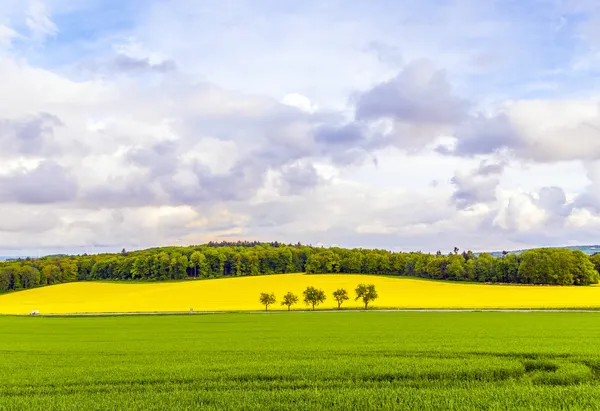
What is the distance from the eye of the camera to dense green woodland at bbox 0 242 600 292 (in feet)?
435

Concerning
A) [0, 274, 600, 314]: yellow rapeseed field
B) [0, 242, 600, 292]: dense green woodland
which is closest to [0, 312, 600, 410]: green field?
[0, 274, 600, 314]: yellow rapeseed field

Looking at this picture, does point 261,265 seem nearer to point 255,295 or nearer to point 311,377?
point 255,295

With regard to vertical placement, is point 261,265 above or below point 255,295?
above

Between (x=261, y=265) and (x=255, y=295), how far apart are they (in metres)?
54.5

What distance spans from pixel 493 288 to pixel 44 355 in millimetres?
98356

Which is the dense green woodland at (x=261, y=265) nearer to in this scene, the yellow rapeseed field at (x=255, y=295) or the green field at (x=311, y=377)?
the yellow rapeseed field at (x=255, y=295)

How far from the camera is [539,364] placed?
773 inches

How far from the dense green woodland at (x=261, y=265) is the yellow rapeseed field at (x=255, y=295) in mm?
19745

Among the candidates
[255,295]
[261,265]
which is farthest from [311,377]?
[261,265]

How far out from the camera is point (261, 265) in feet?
515

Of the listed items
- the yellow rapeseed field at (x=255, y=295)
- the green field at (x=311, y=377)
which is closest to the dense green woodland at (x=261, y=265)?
the yellow rapeseed field at (x=255, y=295)

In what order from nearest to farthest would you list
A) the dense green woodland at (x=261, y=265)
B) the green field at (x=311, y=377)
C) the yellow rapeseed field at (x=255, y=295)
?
the green field at (x=311, y=377)
the yellow rapeseed field at (x=255, y=295)
the dense green woodland at (x=261, y=265)

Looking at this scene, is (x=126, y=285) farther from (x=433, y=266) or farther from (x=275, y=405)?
(x=275, y=405)

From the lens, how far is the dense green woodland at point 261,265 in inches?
5217
